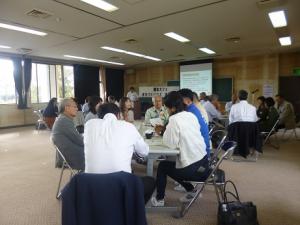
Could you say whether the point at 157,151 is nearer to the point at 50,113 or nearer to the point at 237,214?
the point at 237,214

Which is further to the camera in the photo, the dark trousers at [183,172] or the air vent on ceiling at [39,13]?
the air vent on ceiling at [39,13]

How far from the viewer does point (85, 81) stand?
11.2m

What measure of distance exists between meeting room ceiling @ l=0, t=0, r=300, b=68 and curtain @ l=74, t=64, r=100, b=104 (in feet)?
10.7

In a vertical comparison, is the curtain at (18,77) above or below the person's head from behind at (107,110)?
above

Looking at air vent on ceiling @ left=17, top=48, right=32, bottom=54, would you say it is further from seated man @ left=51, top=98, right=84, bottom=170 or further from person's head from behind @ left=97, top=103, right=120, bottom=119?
person's head from behind @ left=97, top=103, right=120, bottom=119

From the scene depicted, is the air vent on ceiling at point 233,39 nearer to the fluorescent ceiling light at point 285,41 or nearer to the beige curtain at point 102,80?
the fluorescent ceiling light at point 285,41

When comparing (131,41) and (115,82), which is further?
(115,82)

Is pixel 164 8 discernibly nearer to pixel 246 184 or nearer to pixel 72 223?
pixel 246 184

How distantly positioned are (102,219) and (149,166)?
3.54 ft

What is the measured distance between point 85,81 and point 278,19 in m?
8.56

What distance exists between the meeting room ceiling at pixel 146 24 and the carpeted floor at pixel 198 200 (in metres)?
2.70

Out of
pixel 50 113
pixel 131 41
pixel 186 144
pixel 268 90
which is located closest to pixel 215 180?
pixel 186 144

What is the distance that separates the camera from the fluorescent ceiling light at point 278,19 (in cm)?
443

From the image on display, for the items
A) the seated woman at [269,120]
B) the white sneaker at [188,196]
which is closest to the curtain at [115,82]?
the seated woman at [269,120]
